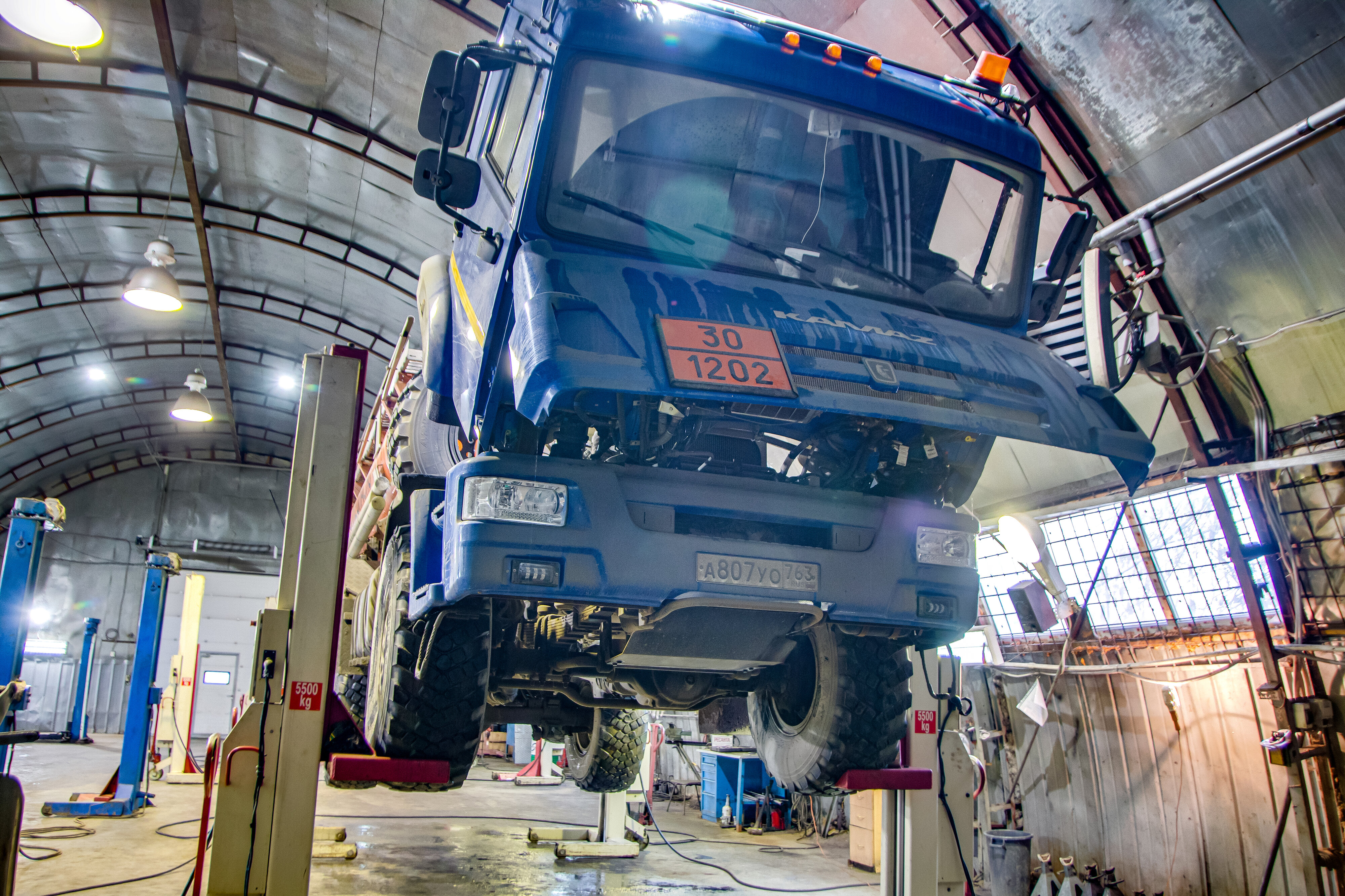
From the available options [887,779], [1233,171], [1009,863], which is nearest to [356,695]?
[887,779]

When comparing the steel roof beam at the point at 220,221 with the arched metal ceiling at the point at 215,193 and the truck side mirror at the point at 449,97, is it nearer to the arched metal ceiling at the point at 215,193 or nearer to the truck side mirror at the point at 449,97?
the arched metal ceiling at the point at 215,193

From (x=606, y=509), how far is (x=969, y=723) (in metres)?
8.53

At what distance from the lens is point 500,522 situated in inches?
102

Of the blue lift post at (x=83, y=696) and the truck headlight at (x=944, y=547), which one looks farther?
the blue lift post at (x=83, y=696)

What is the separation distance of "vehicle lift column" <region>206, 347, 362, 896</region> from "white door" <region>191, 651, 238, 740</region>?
21236mm

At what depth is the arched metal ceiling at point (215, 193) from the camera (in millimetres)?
8547

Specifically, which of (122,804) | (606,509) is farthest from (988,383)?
(122,804)

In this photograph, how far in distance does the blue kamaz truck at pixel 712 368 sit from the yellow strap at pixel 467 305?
21mm

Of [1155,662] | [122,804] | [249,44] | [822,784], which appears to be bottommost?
[122,804]

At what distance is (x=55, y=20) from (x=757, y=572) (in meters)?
5.94

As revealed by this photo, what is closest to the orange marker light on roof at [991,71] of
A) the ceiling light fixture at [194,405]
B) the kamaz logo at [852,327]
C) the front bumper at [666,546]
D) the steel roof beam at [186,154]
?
the kamaz logo at [852,327]

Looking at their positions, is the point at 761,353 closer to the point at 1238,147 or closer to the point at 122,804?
the point at 1238,147

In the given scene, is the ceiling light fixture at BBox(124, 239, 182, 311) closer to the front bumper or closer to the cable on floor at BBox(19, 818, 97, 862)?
the cable on floor at BBox(19, 818, 97, 862)

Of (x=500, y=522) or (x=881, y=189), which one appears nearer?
(x=500, y=522)
